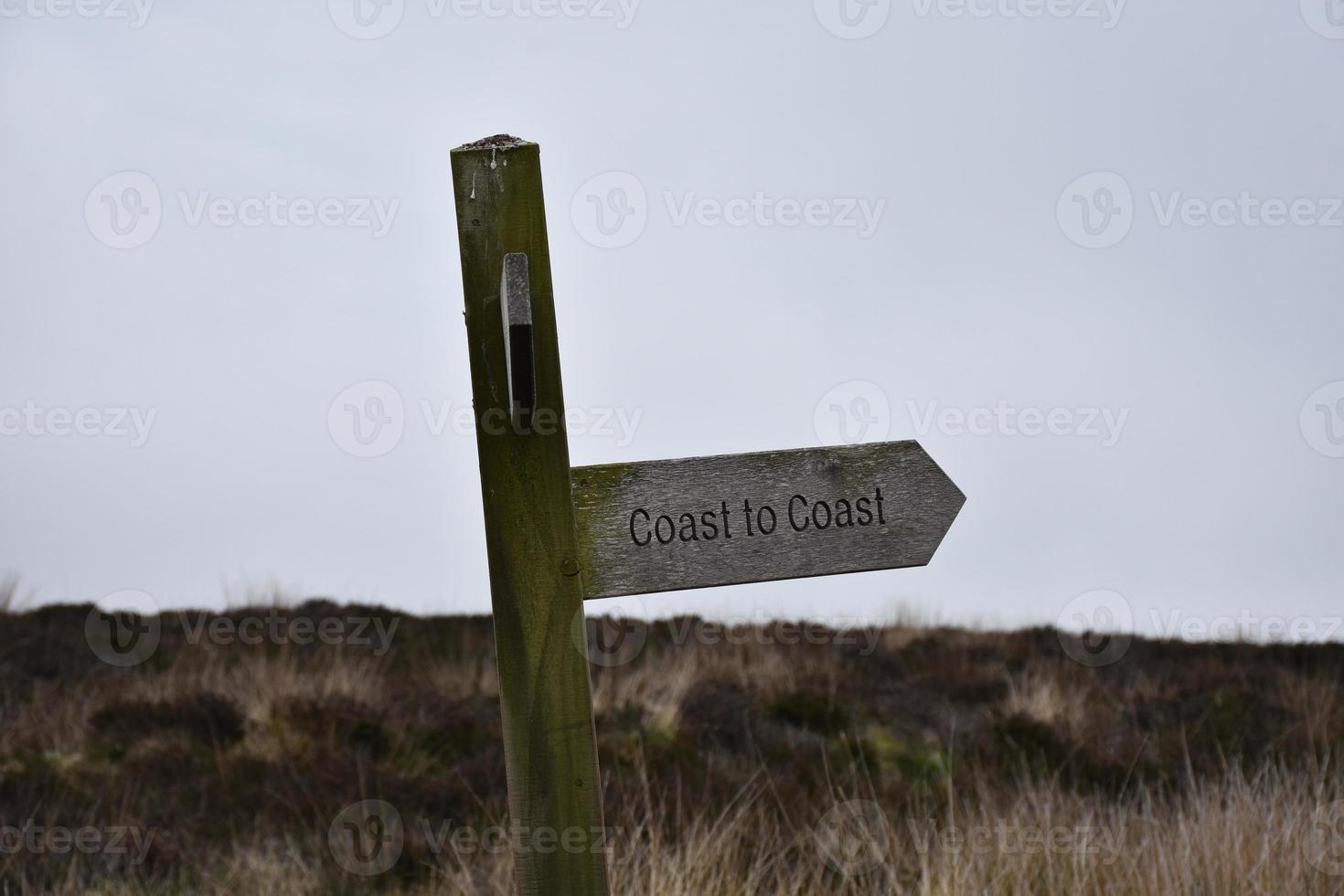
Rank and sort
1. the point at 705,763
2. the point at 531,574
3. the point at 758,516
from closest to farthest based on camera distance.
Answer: the point at 531,574, the point at 758,516, the point at 705,763

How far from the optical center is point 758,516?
1.94 metres

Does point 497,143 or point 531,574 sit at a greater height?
point 497,143

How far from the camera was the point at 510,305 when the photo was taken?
1596 mm

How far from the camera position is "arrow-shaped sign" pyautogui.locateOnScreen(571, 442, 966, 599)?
1.88 m

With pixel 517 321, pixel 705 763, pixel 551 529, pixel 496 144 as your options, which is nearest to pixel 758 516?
pixel 551 529

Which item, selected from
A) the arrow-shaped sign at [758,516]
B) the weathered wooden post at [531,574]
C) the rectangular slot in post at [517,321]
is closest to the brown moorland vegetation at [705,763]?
the weathered wooden post at [531,574]

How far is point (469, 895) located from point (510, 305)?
285cm

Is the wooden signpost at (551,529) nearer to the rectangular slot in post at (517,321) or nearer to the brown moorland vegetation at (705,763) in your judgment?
the rectangular slot in post at (517,321)

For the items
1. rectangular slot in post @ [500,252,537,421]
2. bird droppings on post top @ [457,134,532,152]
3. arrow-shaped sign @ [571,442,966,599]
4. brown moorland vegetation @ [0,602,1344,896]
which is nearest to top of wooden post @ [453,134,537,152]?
bird droppings on post top @ [457,134,532,152]

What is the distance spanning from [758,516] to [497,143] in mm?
835

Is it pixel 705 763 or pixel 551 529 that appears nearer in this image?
pixel 551 529

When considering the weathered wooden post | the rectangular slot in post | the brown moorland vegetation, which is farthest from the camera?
the brown moorland vegetation

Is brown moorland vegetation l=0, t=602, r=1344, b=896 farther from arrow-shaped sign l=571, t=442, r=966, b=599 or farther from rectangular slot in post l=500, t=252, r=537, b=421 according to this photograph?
rectangular slot in post l=500, t=252, r=537, b=421

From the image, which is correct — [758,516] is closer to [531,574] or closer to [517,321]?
[531,574]
